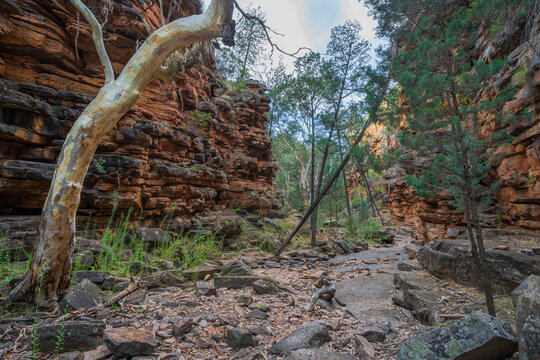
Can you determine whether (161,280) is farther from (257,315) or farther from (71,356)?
(71,356)

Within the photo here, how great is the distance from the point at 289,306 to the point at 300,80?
591 inches

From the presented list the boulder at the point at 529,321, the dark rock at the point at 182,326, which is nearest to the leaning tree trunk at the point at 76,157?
the dark rock at the point at 182,326

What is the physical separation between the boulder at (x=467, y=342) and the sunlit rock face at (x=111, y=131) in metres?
7.11

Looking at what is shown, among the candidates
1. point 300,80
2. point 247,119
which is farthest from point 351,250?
point 300,80

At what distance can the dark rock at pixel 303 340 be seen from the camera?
2.63 metres

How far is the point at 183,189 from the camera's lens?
9.75m

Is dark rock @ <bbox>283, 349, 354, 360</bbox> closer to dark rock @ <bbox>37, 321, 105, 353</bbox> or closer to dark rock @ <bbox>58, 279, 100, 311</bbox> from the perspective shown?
dark rock @ <bbox>37, 321, 105, 353</bbox>

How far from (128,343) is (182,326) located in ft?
2.31

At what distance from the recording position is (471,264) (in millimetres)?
4977

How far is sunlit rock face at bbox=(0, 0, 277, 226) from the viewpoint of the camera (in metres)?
6.32

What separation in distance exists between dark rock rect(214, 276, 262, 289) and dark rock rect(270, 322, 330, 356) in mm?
2243

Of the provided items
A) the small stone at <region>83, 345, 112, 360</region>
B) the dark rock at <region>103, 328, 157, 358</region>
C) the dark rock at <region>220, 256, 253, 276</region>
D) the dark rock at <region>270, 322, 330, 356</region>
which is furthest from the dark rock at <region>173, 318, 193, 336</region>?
the dark rock at <region>220, 256, 253, 276</region>

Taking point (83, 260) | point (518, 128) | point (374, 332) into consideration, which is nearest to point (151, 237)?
point (83, 260)

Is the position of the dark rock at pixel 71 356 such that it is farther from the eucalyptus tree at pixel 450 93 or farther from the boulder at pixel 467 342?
the eucalyptus tree at pixel 450 93
